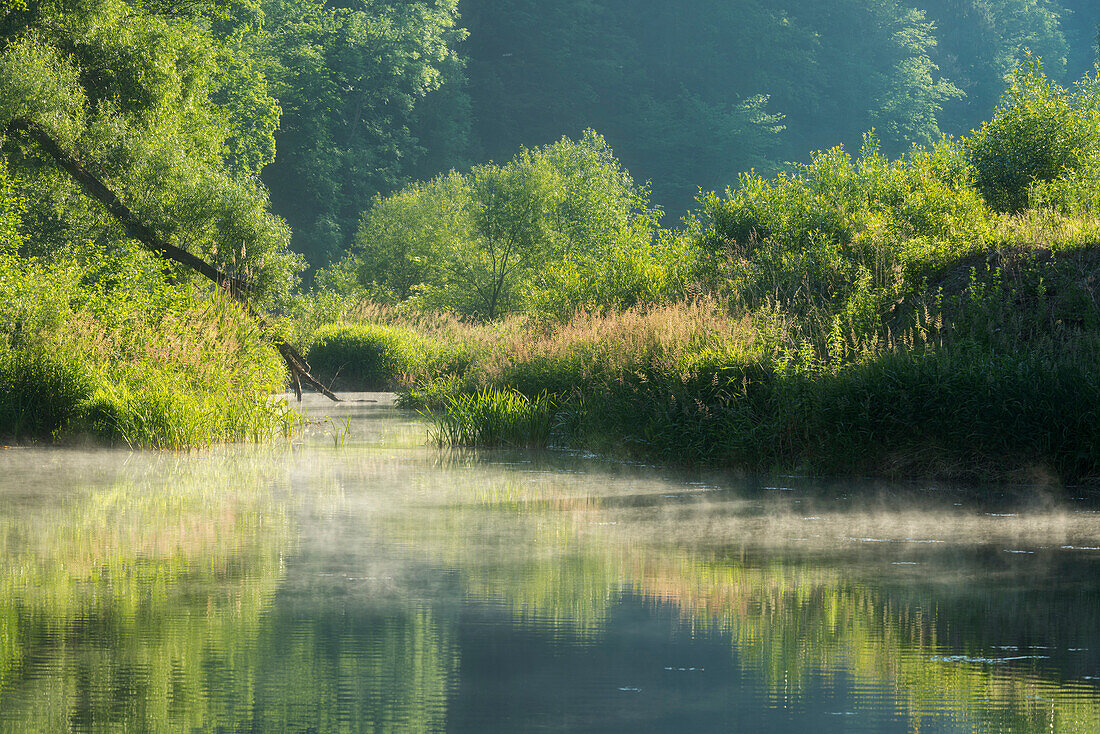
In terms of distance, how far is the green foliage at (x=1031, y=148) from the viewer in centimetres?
1973

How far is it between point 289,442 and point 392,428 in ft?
10.2

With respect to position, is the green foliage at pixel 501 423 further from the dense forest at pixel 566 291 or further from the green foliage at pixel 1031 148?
the green foliage at pixel 1031 148

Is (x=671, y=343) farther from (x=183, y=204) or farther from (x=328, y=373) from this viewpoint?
(x=328, y=373)

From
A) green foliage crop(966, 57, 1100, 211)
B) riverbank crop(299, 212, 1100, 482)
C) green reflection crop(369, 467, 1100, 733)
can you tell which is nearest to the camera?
green reflection crop(369, 467, 1100, 733)

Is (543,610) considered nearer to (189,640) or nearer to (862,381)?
(189,640)

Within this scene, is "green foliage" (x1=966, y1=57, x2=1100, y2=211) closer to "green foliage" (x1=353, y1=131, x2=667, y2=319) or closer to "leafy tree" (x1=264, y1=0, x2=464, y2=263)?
"green foliage" (x1=353, y1=131, x2=667, y2=319)

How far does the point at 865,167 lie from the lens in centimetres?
2281

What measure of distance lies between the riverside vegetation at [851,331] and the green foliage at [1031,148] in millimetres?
33

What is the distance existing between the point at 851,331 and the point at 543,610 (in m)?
9.12

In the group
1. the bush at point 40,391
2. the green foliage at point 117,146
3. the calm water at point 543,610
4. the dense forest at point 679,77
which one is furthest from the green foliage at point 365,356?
the dense forest at point 679,77

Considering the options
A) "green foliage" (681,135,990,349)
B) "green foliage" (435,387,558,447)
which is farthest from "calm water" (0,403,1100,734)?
"green foliage" (681,135,990,349)

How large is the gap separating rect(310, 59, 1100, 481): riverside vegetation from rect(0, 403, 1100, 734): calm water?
4.14 feet

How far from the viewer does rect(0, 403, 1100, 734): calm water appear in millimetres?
4527

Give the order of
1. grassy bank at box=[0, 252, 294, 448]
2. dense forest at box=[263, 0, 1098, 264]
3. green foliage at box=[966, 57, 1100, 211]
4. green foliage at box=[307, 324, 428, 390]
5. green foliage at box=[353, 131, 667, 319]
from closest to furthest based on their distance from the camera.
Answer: grassy bank at box=[0, 252, 294, 448] < green foliage at box=[966, 57, 1100, 211] < green foliage at box=[307, 324, 428, 390] < green foliage at box=[353, 131, 667, 319] < dense forest at box=[263, 0, 1098, 264]
